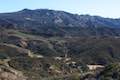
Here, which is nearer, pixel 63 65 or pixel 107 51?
pixel 63 65

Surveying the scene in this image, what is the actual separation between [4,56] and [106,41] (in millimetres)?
38428

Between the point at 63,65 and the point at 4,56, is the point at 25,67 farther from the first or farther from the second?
the point at 4,56

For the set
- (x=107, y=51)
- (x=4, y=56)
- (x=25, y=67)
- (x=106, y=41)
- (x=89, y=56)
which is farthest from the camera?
(x=106, y=41)

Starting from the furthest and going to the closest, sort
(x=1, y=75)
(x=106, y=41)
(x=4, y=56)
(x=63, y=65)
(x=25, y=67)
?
(x=106, y=41), (x=4, y=56), (x=63, y=65), (x=25, y=67), (x=1, y=75)

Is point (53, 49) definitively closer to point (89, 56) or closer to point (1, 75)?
point (89, 56)

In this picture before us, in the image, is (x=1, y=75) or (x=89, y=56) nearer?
(x=1, y=75)

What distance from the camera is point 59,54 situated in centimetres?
11212

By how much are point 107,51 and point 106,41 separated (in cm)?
1064

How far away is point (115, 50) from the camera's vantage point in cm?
11094

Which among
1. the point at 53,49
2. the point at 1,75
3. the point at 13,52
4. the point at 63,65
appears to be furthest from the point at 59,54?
the point at 1,75

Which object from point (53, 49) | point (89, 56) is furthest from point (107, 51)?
point (53, 49)

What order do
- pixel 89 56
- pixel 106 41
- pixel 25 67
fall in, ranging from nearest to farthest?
pixel 25 67, pixel 89 56, pixel 106 41

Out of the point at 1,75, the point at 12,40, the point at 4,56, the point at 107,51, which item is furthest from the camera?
the point at 12,40

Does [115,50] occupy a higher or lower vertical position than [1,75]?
lower
